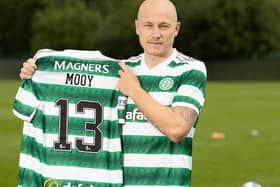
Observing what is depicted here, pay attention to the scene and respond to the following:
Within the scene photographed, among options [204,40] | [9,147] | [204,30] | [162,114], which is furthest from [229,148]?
[204,30]

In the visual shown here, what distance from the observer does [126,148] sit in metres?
3.39

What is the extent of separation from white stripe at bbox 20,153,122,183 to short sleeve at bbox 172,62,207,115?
385 mm

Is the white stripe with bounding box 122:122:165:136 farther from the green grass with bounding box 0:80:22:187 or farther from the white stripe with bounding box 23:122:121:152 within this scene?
the green grass with bounding box 0:80:22:187

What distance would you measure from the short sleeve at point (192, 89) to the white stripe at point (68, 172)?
0.39m

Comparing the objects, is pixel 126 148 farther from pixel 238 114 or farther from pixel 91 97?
pixel 238 114

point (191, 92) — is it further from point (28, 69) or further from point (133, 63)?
point (28, 69)

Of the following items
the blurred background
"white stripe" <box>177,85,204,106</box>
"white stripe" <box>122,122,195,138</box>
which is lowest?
"white stripe" <box>122,122,195,138</box>

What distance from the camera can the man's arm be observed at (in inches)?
125

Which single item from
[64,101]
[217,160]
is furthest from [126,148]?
[217,160]

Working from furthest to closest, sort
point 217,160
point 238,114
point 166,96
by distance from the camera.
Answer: point 238,114 < point 217,160 < point 166,96

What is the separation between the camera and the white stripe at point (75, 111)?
11.2 ft

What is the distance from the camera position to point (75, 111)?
3449mm

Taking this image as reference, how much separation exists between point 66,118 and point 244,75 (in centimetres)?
5477

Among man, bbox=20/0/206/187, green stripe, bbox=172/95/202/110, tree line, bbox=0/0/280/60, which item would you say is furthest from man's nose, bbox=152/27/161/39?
tree line, bbox=0/0/280/60
